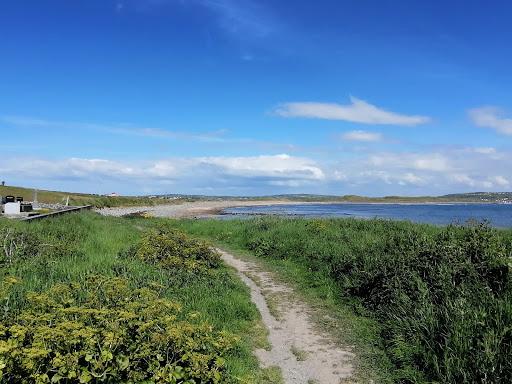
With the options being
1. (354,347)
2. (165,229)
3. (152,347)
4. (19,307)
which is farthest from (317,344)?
(165,229)

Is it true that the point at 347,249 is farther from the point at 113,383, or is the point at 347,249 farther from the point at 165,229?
the point at 113,383

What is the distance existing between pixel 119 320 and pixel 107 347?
0.36 meters

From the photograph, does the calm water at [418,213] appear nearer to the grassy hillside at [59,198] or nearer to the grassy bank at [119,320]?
the grassy hillside at [59,198]

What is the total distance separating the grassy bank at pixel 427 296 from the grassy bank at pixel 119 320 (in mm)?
2442

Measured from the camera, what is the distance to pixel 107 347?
4.88m

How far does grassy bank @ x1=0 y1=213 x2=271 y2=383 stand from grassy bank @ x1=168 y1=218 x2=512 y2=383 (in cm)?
244

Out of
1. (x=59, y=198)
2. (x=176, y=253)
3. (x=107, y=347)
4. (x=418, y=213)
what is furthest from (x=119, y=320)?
(x=418, y=213)

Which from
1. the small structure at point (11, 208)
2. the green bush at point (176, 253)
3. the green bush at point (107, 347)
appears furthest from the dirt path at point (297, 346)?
the small structure at point (11, 208)

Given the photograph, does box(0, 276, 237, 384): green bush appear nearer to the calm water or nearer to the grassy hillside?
the calm water

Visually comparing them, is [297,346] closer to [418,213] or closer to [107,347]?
[107,347]

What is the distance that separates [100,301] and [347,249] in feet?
29.6

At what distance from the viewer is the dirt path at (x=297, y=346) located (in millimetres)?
6750

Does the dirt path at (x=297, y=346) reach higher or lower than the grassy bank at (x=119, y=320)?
lower

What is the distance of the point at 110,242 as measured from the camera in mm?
15789
